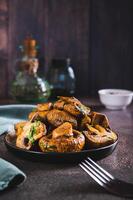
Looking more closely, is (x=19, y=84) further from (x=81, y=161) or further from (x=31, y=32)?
(x=81, y=161)

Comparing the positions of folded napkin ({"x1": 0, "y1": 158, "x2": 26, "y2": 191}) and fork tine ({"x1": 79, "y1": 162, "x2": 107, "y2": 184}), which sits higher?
folded napkin ({"x1": 0, "y1": 158, "x2": 26, "y2": 191})

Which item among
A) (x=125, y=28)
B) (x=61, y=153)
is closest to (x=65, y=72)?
(x=125, y=28)

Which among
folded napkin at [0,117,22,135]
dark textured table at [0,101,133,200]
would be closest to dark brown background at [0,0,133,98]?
folded napkin at [0,117,22,135]

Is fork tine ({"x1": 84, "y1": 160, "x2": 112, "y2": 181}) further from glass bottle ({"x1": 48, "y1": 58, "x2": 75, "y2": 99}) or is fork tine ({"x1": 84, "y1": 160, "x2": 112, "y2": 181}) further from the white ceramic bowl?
glass bottle ({"x1": 48, "y1": 58, "x2": 75, "y2": 99})

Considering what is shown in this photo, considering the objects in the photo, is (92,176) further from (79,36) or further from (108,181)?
(79,36)

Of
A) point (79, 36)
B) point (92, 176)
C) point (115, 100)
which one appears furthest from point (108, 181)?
point (79, 36)

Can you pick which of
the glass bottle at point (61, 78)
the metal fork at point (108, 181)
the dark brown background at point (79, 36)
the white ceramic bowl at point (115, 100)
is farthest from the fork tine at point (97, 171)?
the dark brown background at point (79, 36)

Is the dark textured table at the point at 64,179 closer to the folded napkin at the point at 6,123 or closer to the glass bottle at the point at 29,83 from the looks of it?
→ the folded napkin at the point at 6,123
